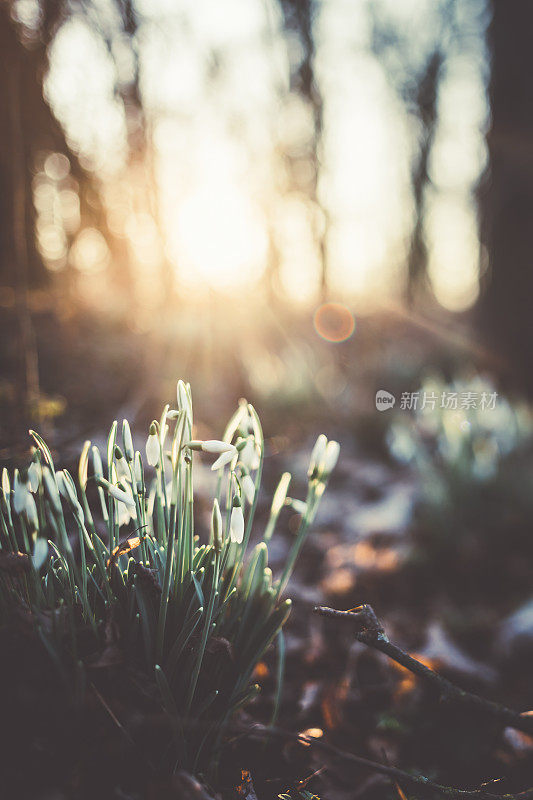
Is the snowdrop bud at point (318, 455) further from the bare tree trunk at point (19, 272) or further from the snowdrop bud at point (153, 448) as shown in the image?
the bare tree trunk at point (19, 272)

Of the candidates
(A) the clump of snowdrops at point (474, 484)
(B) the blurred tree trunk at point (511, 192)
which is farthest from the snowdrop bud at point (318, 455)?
(B) the blurred tree trunk at point (511, 192)

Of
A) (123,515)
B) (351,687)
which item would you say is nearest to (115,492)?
(123,515)

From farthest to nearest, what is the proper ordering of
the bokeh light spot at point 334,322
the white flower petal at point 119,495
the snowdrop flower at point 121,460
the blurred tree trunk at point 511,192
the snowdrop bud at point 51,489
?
the bokeh light spot at point 334,322 < the blurred tree trunk at point 511,192 < the snowdrop flower at point 121,460 < the white flower petal at point 119,495 < the snowdrop bud at point 51,489

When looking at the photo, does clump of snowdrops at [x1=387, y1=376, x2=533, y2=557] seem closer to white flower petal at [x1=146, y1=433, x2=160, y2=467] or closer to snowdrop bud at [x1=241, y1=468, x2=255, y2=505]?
snowdrop bud at [x1=241, y1=468, x2=255, y2=505]

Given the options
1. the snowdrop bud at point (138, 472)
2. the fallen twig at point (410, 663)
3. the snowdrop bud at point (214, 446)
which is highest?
the snowdrop bud at point (214, 446)

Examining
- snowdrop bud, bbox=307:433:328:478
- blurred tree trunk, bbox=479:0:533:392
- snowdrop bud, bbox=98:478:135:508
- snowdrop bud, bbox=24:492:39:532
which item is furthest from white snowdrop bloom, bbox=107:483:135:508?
blurred tree trunk, bbox=479:0:533:392

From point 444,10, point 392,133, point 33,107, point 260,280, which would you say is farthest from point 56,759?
point 260,280
